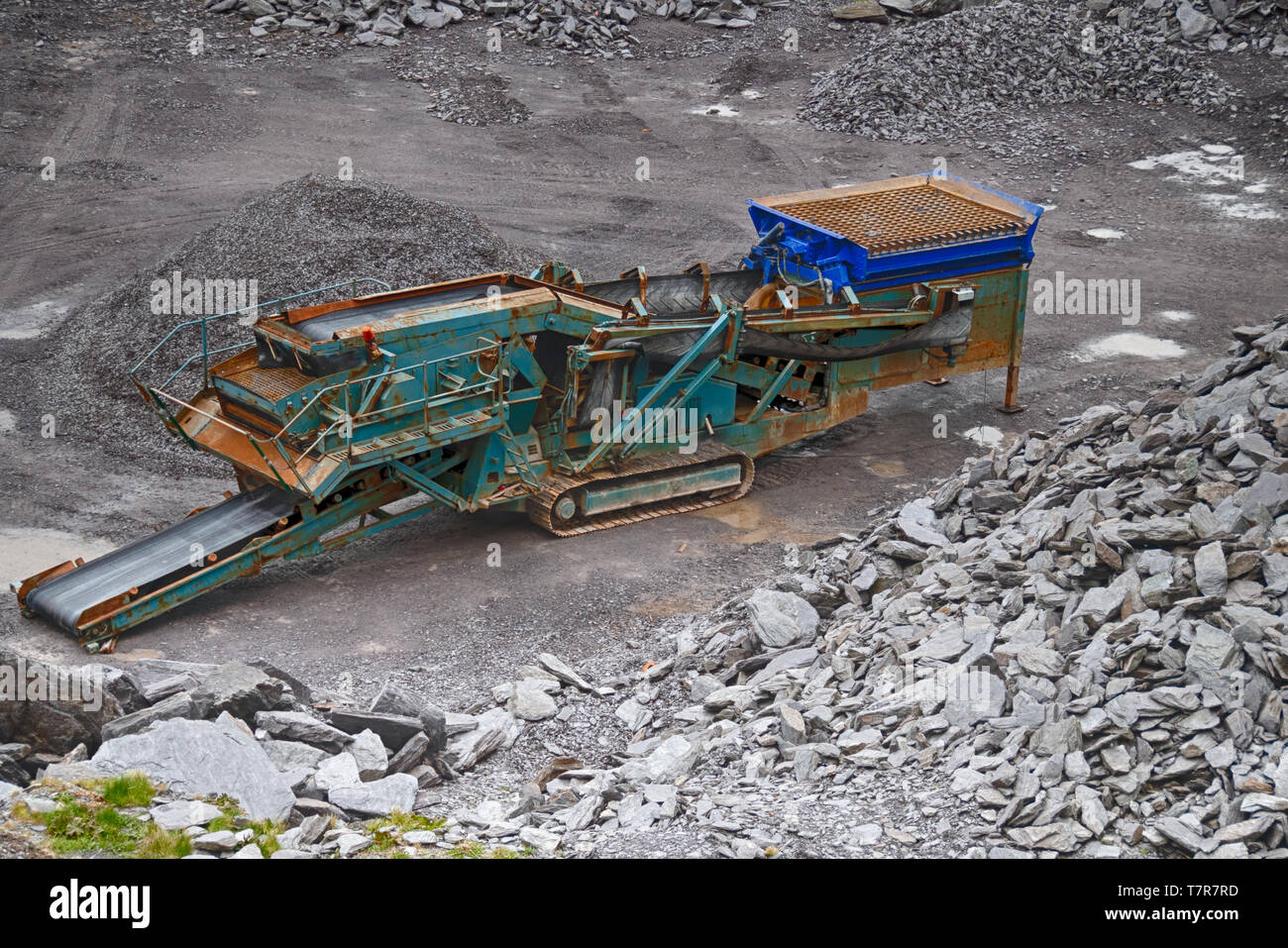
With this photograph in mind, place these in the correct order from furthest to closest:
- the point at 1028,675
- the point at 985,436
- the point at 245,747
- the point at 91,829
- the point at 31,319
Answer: the point at 31,319, the point at 985,436, the point at 1028,675, the point at 245,747, the point at 91,829

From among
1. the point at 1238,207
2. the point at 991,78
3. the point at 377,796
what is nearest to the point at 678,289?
the point at 377,796

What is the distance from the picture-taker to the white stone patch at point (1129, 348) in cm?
1573

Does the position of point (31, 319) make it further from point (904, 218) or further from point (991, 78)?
point (991, 78)

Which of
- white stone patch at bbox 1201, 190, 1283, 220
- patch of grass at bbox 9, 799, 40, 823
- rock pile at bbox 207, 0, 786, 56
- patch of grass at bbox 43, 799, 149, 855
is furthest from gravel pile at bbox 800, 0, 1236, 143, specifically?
patch of grass at bbox 9, 799, 40, 823

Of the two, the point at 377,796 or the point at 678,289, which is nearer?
the point at 377,796

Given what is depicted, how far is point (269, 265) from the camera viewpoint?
14.5 metres

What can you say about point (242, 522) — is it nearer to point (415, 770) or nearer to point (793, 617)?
point (415, 770)

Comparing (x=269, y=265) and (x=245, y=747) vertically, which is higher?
(x=269, y=265)

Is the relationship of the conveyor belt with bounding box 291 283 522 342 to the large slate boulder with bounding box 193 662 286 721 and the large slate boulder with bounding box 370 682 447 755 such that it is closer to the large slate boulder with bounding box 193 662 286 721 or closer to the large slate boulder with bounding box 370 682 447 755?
the large slate boulder with bounding box 193 662 286 721

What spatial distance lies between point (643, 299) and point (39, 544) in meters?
5.18

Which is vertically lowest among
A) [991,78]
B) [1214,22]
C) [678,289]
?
[678,289]

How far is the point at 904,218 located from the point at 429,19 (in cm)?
1482

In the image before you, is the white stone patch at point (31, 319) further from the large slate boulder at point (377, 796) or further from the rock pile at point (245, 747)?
the large slate boulder at point (377, 796)

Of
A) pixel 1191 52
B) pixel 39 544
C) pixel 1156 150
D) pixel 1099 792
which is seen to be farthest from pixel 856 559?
pixel 1191 52
